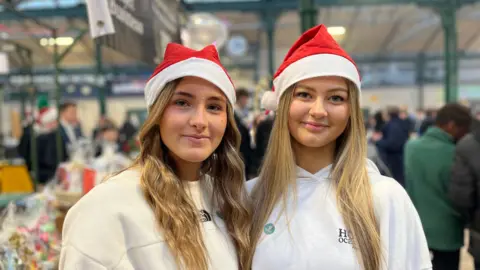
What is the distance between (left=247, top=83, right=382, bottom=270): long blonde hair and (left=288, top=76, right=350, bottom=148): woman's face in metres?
0.04

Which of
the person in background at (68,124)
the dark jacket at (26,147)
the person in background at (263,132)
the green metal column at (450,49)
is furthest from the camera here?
the green metal column at (450,49)

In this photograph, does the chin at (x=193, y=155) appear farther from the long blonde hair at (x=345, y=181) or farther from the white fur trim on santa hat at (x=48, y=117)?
the white fur trim on santa hat at (x=48, y=117)

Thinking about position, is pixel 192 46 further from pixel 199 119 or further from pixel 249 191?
pixel 199 119

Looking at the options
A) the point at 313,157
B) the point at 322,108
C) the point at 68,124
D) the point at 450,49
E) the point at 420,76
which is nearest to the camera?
the point at 322,108

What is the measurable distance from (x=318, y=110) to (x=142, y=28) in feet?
4.60

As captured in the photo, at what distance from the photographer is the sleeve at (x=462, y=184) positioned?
9.59 ft

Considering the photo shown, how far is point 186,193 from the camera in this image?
1505mm

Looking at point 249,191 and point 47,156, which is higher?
point 249,191

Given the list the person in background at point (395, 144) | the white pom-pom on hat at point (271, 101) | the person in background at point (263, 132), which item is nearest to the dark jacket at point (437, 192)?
the person in background at point (263, 132)

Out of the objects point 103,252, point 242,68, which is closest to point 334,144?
point 103,252

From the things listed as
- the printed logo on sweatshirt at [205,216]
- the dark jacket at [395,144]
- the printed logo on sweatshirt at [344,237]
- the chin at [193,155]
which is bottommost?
the dark jacket at [395,144]

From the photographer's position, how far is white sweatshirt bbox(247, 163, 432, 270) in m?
1.45

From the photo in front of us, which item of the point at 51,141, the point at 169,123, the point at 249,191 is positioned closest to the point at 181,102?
the point at 169,123

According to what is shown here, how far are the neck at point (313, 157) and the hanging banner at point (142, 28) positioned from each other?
3.39ft
